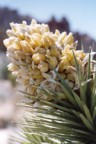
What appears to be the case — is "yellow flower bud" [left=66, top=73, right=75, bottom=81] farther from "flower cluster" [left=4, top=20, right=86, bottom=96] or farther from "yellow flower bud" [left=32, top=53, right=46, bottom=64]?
"yellow flower bud" [left=32, top=53, right=46, bottom=64]

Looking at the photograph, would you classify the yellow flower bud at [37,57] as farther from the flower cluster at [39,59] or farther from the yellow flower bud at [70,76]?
the yellow flower bud at [70,76]

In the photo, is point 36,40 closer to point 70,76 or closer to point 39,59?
point 39,59

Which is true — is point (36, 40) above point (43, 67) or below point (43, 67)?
above

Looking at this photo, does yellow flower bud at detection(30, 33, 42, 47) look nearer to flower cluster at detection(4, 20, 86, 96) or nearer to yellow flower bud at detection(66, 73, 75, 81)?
flower cluster at detection(4, 20, 86, 96)

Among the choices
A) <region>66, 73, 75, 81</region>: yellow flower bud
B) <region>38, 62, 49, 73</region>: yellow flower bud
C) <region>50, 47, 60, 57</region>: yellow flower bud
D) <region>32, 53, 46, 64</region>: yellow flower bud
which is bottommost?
<region>66, 73, 75, 81</region>: yellow flower bud

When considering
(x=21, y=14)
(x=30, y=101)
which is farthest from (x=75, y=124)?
(x=21, y=14)

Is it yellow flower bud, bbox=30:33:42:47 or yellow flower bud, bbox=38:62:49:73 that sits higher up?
yellow flower bud, bbox=30:33:42:47

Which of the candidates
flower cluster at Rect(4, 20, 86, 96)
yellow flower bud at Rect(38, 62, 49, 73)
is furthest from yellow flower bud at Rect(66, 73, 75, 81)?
yellow flower bud at Rect(38, 62, 49, 73)

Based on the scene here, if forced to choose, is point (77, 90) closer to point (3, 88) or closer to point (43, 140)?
point (43, 140)

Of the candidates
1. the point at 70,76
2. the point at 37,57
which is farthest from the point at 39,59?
the point at 70,76
